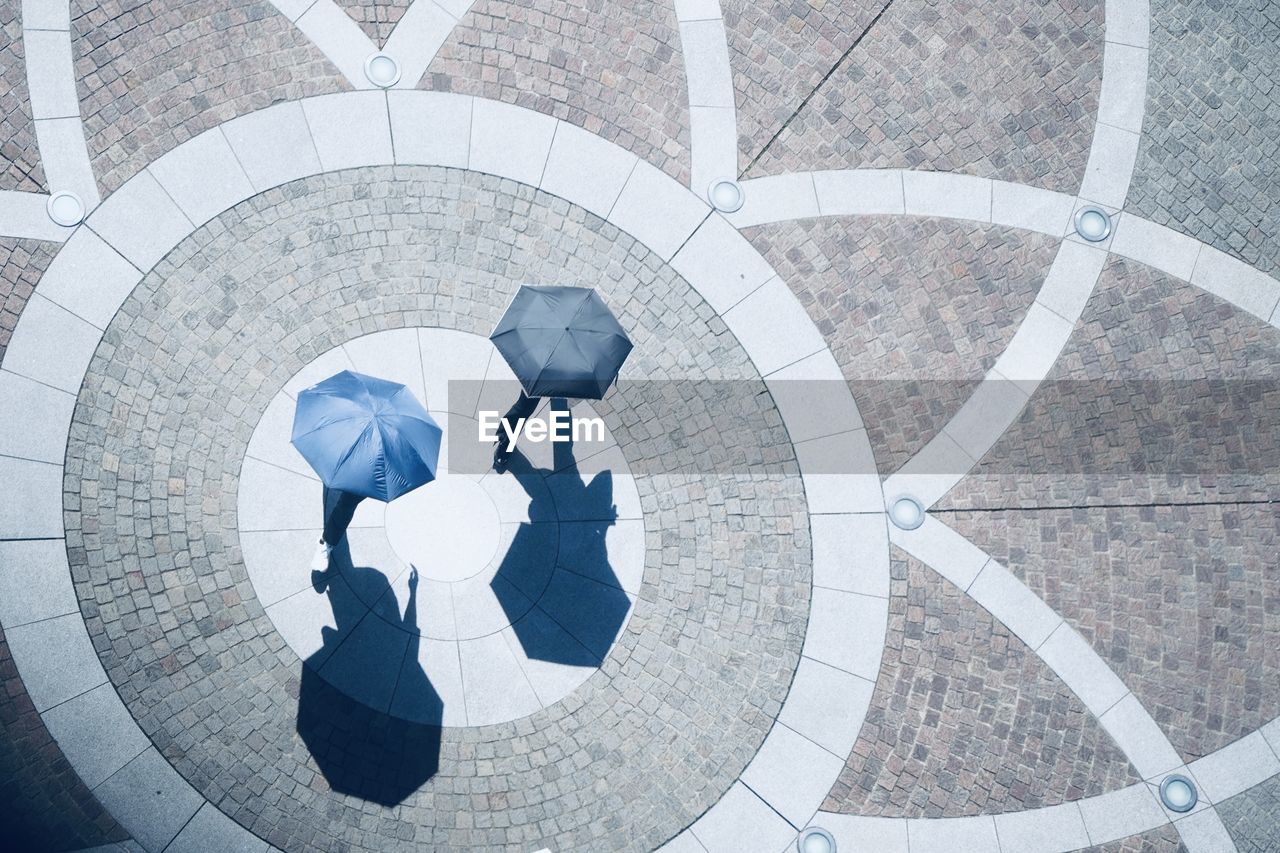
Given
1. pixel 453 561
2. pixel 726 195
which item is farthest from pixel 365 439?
pixel 726 195

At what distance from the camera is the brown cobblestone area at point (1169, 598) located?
12039 millimetres

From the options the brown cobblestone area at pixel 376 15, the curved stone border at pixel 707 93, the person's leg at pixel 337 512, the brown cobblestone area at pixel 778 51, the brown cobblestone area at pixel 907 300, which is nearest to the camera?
the person's leg at pixel 337 512

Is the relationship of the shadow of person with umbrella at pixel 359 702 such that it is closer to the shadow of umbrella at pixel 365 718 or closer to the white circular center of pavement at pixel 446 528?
the shadow of umbrella at pixel 365 718

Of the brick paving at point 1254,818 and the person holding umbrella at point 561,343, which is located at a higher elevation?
the person holding umbrella at point 561,343

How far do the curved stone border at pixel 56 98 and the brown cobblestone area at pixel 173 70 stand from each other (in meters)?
0.10

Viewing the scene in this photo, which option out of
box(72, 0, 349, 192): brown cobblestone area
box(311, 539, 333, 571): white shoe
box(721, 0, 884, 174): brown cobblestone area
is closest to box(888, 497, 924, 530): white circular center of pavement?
box(721, 0, 884, 174): brown cobblestone area

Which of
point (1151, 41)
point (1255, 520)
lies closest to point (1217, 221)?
point (1151, 41)

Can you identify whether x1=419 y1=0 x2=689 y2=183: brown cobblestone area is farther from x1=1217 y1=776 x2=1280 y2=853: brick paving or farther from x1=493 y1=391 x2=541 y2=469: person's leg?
x1=1217 y1=776 x2=1280 y2=853: brick paving

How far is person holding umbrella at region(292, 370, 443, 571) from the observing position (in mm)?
9188

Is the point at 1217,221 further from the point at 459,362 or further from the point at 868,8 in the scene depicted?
the point at 459,362

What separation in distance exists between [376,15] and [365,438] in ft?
19.5

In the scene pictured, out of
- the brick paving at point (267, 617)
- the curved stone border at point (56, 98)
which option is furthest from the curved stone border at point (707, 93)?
the curved stone border at point (56, 98)

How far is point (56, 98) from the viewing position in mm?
11672

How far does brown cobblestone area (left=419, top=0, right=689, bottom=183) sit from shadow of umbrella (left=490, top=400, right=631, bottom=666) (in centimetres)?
356
